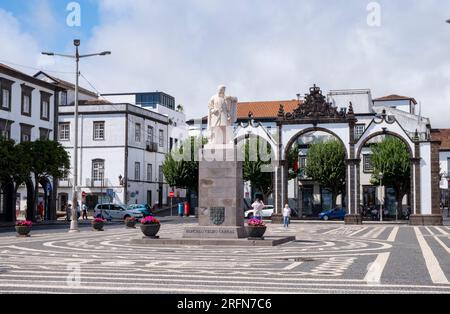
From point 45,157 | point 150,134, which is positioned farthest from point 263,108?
point 45,157

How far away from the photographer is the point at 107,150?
67.8 m

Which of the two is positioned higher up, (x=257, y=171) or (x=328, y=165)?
(x=328, y=165)

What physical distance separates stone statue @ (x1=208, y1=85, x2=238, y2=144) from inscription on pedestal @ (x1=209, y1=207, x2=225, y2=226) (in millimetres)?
2470

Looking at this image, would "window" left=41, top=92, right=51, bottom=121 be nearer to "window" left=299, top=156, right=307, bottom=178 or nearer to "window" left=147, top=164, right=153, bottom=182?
"window" left=147, top=164, right=153, bottom=182

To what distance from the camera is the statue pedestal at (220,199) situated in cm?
2366

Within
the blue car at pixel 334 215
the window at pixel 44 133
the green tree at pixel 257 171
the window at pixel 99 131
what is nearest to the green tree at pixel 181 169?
the green tree at pixel 257 171

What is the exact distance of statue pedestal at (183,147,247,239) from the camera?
2366cm

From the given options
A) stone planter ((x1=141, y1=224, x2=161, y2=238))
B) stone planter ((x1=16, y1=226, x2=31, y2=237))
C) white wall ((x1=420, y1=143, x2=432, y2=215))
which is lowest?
stone planter ((x1=16, y1=226, x2=31, y2=237))

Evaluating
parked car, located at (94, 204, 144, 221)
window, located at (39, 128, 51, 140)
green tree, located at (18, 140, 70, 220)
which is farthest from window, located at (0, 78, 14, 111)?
parked car, located at (94, 204, 144, 221)

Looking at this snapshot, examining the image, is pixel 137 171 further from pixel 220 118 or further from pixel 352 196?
pixel 220 118

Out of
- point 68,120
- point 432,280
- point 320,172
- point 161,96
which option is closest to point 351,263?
point 432,280

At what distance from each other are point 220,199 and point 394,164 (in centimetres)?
4116

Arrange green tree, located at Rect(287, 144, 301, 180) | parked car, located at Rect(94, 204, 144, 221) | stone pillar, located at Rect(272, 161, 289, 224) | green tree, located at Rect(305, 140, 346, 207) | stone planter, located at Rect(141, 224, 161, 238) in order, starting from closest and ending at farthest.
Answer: stone planter, located at Rect(141, 224, 161, 238) < stone pillar, located at Rect(272, 161, 289, 224) < parked car, located at Rect(94, 204, 144, 221) < green tree, located at Rect(305, 140, 346, 207) < green tree, located at Rect(287, 144, 301, 180)
